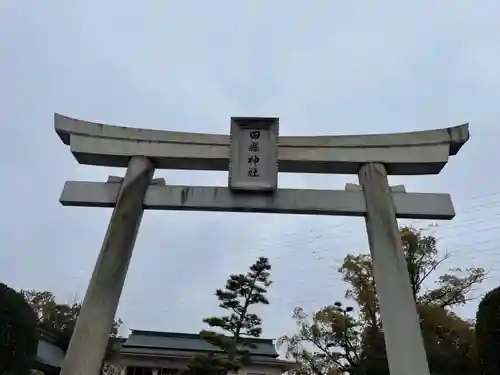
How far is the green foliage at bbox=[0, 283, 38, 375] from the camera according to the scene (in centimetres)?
691

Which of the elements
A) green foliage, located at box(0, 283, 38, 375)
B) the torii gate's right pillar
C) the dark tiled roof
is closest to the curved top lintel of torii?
A: the torii gate's right pillar

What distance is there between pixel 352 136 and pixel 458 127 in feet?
4.78

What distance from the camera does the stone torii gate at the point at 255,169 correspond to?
6.55 m

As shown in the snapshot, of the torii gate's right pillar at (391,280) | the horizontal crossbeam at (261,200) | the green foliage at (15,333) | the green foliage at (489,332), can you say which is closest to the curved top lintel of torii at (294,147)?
the torii gate's right pillar at (391,280)

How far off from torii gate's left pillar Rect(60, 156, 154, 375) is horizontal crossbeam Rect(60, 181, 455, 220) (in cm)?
21

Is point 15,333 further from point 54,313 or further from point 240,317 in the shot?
point 54,313

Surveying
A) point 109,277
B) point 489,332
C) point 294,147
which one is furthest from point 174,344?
point 489,332

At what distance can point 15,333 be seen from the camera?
7.03 m

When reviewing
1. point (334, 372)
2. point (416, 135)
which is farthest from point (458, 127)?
point (334, 372)

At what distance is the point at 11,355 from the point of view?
6.98 m

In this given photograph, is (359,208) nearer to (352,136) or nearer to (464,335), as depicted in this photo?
(352,136)

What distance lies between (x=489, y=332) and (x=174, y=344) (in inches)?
654

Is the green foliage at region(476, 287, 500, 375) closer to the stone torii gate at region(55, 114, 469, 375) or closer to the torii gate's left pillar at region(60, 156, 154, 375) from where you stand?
the stone torii gate at region(55, 114, 469, 375)

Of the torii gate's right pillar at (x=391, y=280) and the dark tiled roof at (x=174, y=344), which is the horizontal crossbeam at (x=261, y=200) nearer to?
the torii gate's right pillar at (x=391, y=280)
